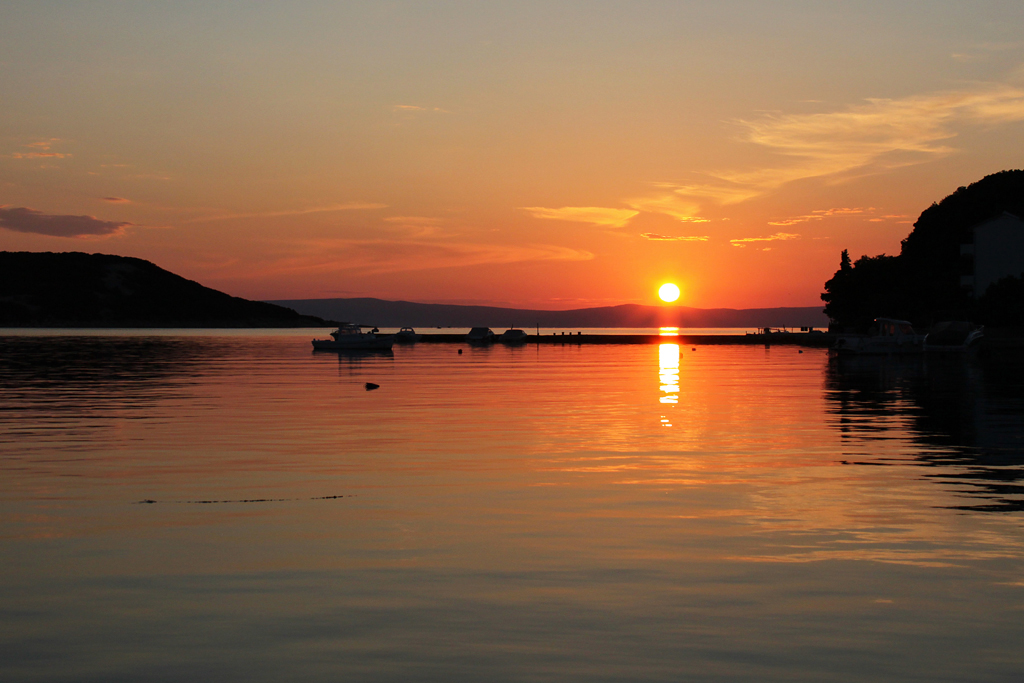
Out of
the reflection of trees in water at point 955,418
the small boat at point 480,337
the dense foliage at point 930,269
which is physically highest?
the dense foliage at point 930,269

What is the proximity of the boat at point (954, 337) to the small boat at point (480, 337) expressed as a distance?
83.1 m

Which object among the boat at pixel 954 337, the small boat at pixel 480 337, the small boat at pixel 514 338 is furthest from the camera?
the small boat at pixel 480 337

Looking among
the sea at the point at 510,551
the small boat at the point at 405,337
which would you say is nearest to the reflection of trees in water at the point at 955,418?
the sea at the point at 510,551

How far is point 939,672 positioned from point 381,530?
8.26m

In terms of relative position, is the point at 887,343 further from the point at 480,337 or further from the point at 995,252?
the point at 480,337

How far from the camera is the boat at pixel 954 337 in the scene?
295ft

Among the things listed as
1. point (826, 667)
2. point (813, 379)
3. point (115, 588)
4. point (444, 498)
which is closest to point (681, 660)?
point (826, 667)

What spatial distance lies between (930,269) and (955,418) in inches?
4349

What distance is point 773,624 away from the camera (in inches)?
378

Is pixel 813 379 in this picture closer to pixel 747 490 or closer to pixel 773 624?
pixel 747 490

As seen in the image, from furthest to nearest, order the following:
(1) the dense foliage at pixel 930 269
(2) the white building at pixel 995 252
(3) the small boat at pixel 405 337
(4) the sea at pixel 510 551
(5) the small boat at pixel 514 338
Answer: (3) the small boat at pixel 405 337
(5) the small boat at pixel 514 338
(1) the dense foliage at pixel 930 269
(2) the white building at pixel 995 252
(4) the sea at pixel 510 551

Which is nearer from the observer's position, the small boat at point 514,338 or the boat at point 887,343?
the boat at point 887,343

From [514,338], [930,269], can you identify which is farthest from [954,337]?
[514,338]

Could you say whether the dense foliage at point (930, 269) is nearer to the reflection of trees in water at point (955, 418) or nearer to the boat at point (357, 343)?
the reflection of trees in water at point (955, 418)
